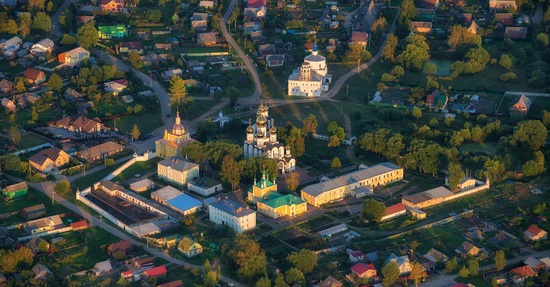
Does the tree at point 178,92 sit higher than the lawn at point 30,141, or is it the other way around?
the tree at point 178,92

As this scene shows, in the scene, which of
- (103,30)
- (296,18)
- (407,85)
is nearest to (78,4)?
(103,30)

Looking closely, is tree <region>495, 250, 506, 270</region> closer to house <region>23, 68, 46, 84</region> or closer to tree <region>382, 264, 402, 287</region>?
tree <region>382, 264, 402, 287</region>

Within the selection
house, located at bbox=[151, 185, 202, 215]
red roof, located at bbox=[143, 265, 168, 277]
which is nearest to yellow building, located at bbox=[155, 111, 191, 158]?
house, located at bbox=[151, 185, 202, 215]

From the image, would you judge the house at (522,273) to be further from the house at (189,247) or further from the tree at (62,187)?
the tree at (62,187)

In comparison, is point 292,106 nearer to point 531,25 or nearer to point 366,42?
point 366,42

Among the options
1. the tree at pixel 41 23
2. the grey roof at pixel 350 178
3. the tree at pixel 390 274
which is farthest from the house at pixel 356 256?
the tree at pixel 41 23

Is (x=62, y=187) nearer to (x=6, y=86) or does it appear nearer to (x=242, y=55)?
(x=6, y=86)

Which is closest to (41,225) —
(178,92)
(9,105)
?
(9,105)
